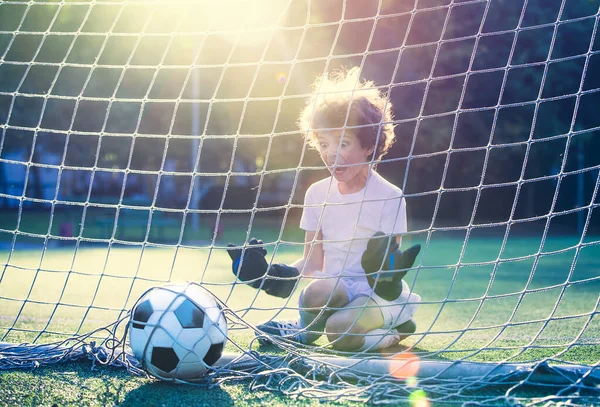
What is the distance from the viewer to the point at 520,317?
329 centimetres

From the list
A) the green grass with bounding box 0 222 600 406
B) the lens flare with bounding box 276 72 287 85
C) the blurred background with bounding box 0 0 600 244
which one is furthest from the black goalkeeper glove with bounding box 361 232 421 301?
the lens flare with bounding box 276 72 287 85

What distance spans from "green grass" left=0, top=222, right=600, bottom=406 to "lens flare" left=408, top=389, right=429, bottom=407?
206mm

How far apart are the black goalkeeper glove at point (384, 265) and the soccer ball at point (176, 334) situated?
55 centimetres

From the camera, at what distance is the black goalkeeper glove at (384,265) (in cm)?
211

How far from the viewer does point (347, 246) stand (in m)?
2.58

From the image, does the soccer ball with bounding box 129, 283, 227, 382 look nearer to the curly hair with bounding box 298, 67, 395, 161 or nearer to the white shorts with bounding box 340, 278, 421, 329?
the white shorts with bounding box 340, 278, 421, 329

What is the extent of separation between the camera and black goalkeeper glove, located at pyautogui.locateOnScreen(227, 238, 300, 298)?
229 centimetres

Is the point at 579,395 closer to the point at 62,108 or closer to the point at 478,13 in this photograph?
the point at 478,13

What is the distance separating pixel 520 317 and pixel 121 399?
2225 millimetres

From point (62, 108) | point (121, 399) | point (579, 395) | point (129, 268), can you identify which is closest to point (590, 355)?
point (579, 395)

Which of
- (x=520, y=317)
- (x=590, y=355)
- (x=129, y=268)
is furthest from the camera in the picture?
(x=129, y=268)

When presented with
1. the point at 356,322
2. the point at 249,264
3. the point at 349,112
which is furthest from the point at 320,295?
the point at 349,112

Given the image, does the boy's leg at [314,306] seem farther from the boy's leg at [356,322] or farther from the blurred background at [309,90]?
the blurred background at [309,90]

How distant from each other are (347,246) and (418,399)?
0.91 m
